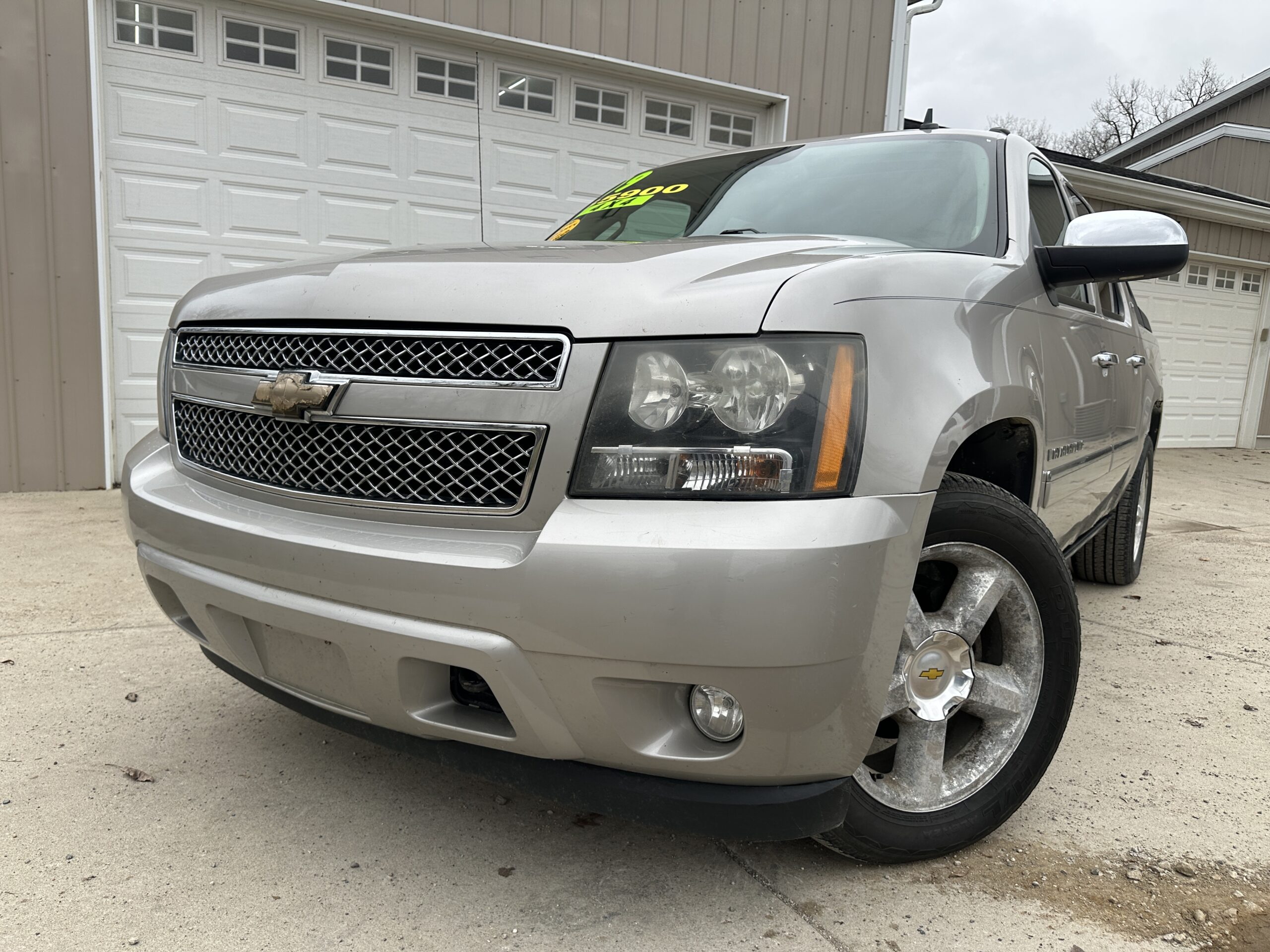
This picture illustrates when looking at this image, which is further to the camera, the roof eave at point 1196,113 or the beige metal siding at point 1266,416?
the roof eave at point 1196,113

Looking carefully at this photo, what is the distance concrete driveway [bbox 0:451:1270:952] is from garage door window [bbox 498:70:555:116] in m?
5.01

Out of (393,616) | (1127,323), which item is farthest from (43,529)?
(1127,323)

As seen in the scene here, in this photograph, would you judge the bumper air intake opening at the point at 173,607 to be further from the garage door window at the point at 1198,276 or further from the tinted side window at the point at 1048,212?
the garage door window at the point at 1198,276

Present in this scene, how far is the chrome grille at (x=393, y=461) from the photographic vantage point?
155 centimetres

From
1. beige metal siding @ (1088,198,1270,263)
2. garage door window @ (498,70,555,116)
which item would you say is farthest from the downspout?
beige metal siding @ (1088,198,1270,263)

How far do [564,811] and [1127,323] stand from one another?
2.65 meters

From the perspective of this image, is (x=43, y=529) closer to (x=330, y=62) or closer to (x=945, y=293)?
(x=330, y=62)

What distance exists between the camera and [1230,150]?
53.3ft

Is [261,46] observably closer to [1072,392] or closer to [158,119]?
[158,119]

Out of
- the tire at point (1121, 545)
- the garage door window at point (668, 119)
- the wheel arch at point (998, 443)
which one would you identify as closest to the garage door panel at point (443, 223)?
the garage door window at point (668, 119)

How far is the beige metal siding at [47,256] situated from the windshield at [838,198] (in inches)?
157

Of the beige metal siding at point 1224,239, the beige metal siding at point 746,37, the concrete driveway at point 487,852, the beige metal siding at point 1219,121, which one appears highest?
the beige metal siding at point 1219,121

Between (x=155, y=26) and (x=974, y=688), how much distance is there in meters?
6.09

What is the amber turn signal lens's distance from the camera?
4.82ft
